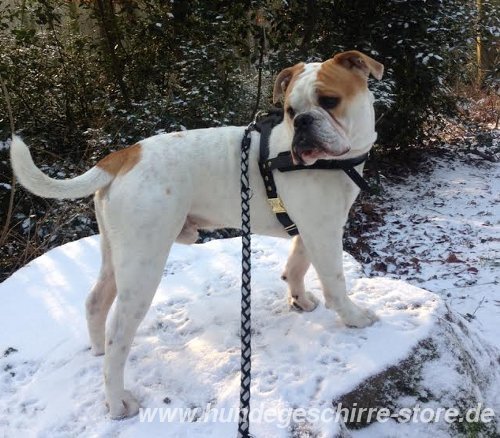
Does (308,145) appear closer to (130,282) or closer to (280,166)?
(280,166)

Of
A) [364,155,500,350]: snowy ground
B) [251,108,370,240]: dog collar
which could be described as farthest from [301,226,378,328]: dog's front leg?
[364,155,500,350]: snowy ground

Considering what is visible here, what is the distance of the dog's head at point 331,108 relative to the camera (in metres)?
2.44

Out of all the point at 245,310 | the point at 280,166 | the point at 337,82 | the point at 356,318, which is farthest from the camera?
the point at 356,318

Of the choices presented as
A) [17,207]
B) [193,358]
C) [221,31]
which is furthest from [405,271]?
[17,207]

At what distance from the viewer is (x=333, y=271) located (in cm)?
279

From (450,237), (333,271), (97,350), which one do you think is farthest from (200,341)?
(450,237)

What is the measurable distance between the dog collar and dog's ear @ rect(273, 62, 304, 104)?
0.60 feet

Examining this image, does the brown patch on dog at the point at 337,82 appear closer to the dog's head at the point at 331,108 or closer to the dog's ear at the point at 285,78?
the dog's head at the point at 331,108

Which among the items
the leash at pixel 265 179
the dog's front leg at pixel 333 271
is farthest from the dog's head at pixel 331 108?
the dog's front leg at pixel 333 271

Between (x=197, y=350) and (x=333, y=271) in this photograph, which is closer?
(x=333, y=271)

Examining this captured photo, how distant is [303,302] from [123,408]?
1327 mm

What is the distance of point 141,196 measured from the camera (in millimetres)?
2539

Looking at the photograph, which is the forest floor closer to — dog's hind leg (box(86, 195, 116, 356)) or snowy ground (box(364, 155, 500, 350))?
snowy ground (box(364, 155, 500, 350))

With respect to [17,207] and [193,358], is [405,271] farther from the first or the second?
Answer: [17,207]
